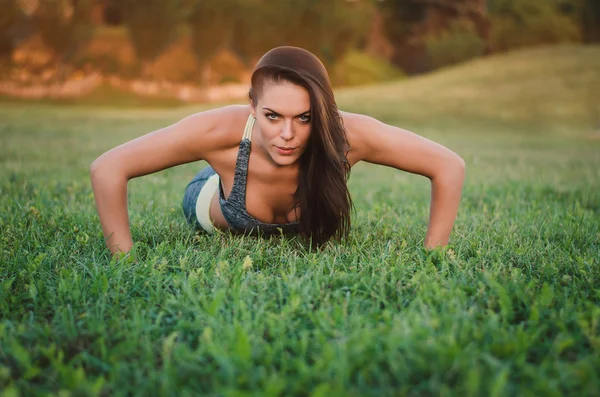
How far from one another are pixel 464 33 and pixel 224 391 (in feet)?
143

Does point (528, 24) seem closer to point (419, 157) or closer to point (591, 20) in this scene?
point (591, 20)

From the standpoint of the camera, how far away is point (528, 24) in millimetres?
39938

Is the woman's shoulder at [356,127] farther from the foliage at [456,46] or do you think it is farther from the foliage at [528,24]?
the foliage at [528,24]

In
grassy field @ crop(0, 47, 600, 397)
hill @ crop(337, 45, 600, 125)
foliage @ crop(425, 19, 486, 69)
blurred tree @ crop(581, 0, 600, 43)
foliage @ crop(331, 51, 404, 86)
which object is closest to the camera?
grassy field @ crop(0, 47, 600, 397)

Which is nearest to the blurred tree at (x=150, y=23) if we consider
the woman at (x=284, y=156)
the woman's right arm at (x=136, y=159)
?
the woman at (x=284, y=156)

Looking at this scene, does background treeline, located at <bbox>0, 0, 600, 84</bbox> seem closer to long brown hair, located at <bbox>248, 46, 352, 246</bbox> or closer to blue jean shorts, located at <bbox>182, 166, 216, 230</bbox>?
blue jean shorts, located at <bbox>182, 166, 216, 230</bbox>

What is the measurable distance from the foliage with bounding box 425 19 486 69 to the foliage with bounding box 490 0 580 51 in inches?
60.0

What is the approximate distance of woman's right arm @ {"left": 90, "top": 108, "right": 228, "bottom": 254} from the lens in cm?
294

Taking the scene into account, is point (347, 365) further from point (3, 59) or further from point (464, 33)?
point (464, 33)

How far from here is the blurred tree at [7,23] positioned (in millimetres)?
25688

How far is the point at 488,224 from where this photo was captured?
4.06 meters

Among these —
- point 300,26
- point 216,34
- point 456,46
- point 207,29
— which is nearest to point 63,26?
point 207,29

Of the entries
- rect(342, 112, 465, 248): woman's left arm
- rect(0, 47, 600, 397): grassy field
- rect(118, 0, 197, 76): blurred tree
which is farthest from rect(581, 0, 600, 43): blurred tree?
rect(342, 112, 465, 248): woman's left arm

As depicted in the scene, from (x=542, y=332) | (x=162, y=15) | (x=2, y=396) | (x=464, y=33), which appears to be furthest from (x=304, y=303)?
(x=464, y=33)
